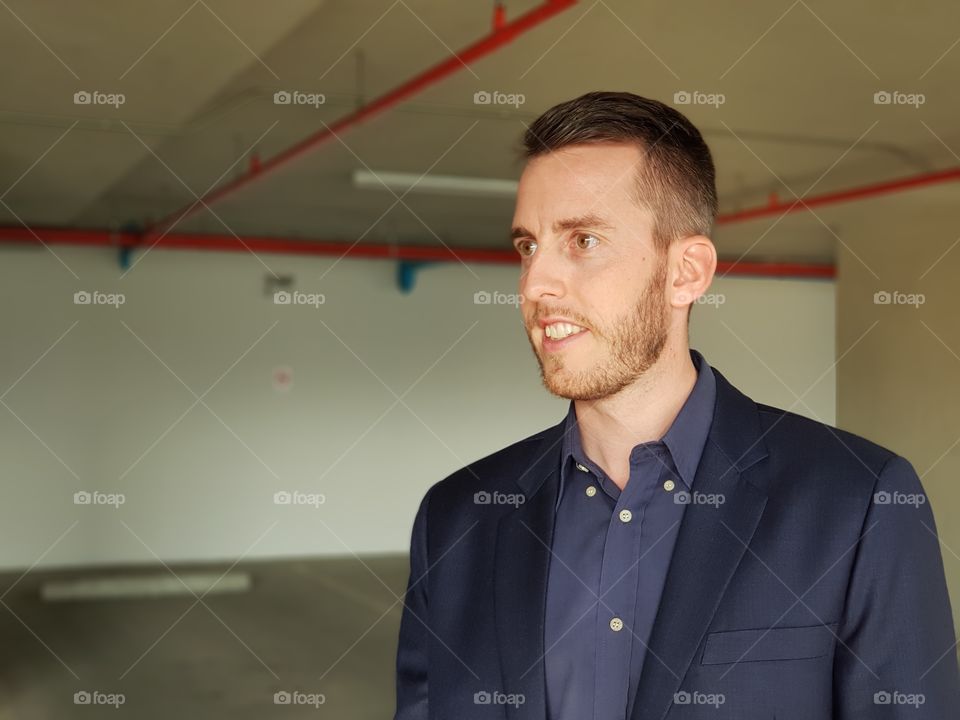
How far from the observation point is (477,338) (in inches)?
476

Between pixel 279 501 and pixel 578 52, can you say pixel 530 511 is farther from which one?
pixel 279 501

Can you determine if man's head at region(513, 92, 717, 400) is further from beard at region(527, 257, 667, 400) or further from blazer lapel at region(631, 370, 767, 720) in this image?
blazer lapel at region(631, 370, 767, 720)

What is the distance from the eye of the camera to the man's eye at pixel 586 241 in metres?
1.52

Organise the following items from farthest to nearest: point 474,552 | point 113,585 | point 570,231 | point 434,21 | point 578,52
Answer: point 113,585 < point 578,52 < point 434,21 < point 474,552 < point 570,231

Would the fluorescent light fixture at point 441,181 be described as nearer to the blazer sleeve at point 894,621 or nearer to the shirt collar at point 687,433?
the shirt collar at point 687,433

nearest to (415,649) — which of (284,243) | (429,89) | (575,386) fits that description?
(575,386)

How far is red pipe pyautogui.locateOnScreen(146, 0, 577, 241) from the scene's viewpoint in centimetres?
375

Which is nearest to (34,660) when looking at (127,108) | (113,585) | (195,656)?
(195,656)

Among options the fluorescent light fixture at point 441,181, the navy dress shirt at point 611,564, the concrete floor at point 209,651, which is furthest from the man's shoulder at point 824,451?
the fluorescent light fixture at point 441,181

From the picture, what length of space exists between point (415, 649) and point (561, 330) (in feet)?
1.90

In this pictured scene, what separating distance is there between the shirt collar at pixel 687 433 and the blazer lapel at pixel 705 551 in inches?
0.6

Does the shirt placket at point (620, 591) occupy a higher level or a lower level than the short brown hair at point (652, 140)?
lower

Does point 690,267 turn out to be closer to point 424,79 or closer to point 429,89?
point 424,79

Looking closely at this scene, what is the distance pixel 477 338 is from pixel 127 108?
268 inches
